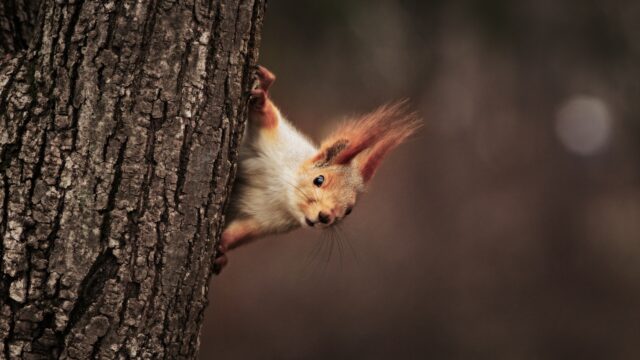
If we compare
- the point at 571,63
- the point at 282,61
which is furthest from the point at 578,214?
the point at 282,61

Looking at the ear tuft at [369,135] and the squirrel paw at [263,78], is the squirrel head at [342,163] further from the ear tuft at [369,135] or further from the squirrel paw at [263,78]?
the squirrel paw at [263,78]

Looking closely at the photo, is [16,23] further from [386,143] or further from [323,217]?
[386,143]

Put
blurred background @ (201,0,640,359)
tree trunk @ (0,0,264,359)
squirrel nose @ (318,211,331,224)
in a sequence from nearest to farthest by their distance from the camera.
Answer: tree trunk @ (0,0,264,359) → squirrel nose @ (318,211,331,224) → blurred background @ (201,0,640,359)

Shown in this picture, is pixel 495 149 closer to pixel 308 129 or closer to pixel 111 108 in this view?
pixel 308 129

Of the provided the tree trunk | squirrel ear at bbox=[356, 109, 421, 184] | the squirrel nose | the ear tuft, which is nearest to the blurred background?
squirrel ear at bbox=[356, 109, 421, 184]

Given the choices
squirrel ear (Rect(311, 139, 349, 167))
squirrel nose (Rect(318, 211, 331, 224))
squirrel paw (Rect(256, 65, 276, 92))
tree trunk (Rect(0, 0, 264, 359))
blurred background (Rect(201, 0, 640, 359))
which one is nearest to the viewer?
tree trunk (Rect(0, 0, 264, 359))

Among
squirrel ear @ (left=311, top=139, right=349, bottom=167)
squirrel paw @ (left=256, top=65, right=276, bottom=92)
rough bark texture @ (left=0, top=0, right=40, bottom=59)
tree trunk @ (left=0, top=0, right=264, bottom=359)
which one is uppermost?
rough bark texture @ (left=0, top=0, right=40, bottom=59)

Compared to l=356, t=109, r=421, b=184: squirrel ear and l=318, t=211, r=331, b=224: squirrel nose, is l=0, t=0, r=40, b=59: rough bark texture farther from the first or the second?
l=356, t=109, r=421, b=184: squirrel ear
